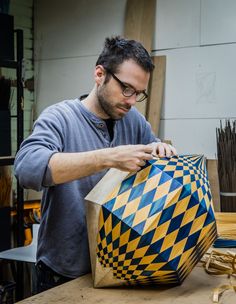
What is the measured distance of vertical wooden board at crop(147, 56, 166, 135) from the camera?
12.3 ft

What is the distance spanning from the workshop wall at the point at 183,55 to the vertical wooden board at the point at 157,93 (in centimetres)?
4

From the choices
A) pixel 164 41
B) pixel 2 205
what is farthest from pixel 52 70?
pixel 2 205

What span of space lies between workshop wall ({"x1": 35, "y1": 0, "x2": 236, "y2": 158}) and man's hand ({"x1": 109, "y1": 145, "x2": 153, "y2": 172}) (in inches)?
88.5

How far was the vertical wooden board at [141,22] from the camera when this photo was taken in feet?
12.4

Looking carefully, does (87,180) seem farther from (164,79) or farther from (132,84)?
(164,79)

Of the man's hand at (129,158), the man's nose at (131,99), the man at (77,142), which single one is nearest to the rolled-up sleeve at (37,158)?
the man at (77,142)

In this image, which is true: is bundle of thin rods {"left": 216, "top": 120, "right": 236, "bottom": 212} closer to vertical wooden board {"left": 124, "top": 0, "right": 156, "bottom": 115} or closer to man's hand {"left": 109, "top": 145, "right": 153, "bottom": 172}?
vertical wooden board {"left": 124, "top": 0, "right": 156, "bottom": 115}

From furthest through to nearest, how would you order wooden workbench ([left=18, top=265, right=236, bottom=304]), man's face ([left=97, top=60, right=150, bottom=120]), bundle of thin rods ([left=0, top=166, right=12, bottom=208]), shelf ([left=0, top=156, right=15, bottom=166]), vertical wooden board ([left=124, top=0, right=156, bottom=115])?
vertical wooden board ([left=124, top=0, right=156, bottom=115]) < bundle of thin rods ([left=0, top=166, right=12, bottom=208]) < shelf ([left=0, top=156, right=15, bottom=166]) < man's face ([left=97, top=60, right=150, bottom=120]) < wooden workbench ([left=18, top=265, right=236, bottom=304])

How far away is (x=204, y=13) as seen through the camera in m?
3.58

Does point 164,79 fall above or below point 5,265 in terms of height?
above

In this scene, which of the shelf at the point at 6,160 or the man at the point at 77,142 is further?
the shelf at the point at 6,160

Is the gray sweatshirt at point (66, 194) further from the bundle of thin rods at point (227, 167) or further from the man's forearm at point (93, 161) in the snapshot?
the bundle of thin rods at point (227, 167)

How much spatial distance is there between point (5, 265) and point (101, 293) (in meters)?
2.73

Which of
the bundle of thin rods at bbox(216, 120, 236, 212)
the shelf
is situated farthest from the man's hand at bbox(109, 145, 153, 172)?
the shelf
